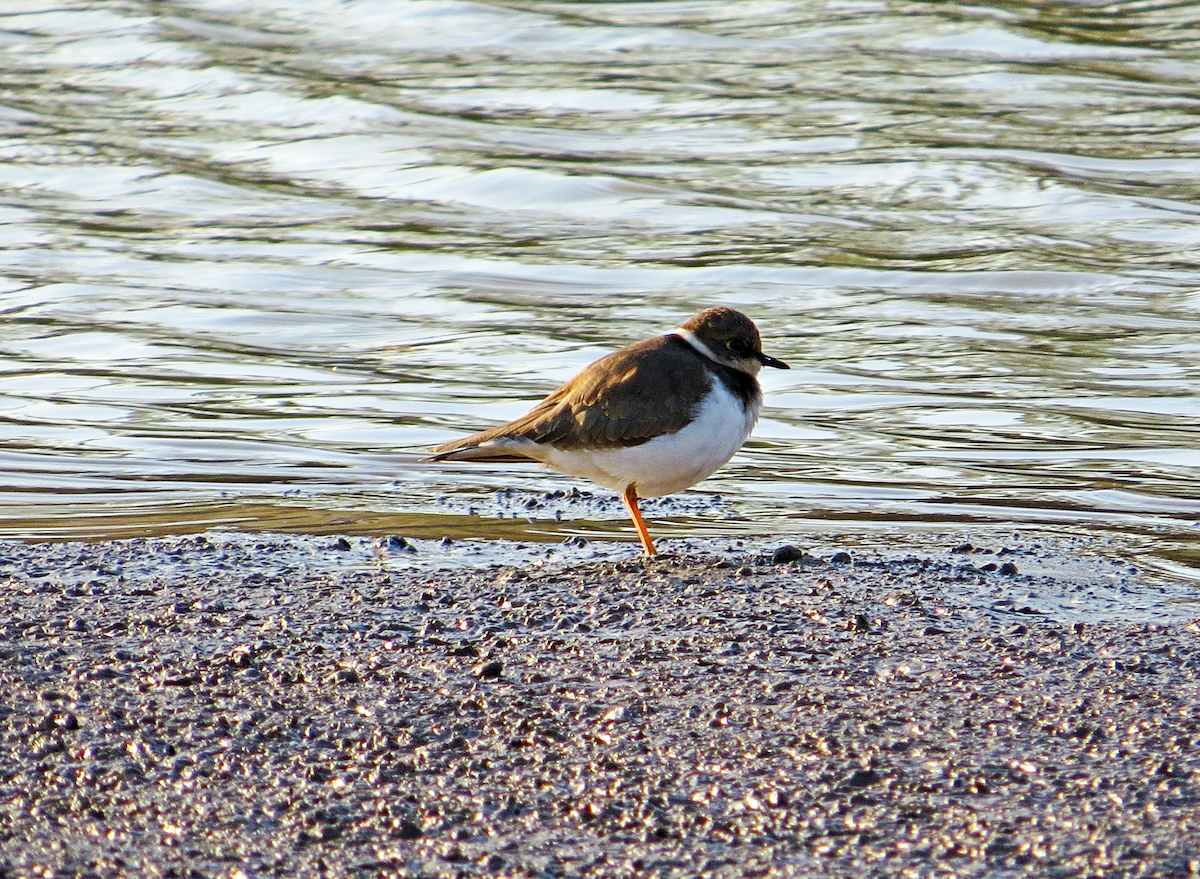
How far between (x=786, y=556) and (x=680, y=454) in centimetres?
56

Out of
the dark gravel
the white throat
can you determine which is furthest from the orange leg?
the white throat

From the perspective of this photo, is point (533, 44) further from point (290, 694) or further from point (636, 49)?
point (290, 694)

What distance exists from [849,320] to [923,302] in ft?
1.93

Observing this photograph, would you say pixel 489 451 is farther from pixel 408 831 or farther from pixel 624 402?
pixel 408 831

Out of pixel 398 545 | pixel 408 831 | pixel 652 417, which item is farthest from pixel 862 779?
pixel 398 545

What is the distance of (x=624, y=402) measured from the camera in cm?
596

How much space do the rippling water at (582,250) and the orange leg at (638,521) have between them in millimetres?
323

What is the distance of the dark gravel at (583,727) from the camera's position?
345 centimetres

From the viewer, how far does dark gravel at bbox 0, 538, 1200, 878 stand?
11.3 feet

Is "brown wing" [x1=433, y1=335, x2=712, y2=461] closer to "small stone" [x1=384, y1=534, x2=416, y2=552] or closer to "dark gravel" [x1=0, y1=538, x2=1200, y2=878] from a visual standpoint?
"small stone" [x1=384, y1=534, x2=416, y2=552]

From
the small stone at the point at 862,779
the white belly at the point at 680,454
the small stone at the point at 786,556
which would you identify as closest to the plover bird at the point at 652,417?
the white belly at the point at 680,454

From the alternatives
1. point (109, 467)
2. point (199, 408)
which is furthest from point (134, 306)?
point (109, 467)

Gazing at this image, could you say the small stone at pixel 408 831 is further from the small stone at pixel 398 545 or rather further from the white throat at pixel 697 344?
the white throat at pixel 697 344

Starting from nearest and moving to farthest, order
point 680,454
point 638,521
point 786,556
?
point 786,556 → point 680,454 → point 638,521
